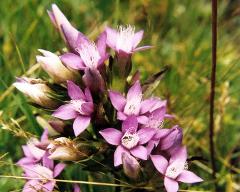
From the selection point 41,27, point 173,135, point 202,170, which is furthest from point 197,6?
point 173,135

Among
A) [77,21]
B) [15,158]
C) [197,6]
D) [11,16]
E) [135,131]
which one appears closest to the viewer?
[135,131]

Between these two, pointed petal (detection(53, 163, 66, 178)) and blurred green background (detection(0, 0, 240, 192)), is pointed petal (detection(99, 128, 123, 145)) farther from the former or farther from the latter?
blurred green background (detection(0, 0, 240, 192))

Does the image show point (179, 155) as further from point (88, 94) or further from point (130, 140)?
point (88, 94)

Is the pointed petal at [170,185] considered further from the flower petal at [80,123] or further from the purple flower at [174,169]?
the flower petal at [80,123]

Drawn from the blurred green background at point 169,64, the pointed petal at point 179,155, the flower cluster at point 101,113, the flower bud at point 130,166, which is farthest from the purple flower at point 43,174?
the pointed petal at point 179,155

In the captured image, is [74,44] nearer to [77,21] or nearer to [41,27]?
[41,27]

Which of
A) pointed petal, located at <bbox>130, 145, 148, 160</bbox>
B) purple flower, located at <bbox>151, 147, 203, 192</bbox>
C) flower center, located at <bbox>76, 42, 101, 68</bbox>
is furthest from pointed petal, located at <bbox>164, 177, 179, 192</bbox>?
flower center, located at <bbox>76, 42, 101, 68</bbox>
